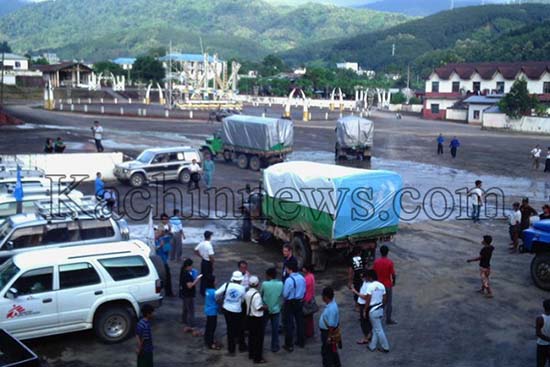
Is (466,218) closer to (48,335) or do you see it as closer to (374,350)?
(374,350)

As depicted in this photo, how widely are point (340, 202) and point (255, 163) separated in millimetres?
18423

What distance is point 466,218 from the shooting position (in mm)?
20766

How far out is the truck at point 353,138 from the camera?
35.7 meters

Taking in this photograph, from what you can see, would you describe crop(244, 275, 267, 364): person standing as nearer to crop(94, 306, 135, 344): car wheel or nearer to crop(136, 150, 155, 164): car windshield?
crop(94, 306, 135, 344): car wheel

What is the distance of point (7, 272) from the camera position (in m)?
10.0

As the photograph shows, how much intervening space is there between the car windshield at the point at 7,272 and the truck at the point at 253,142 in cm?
2062

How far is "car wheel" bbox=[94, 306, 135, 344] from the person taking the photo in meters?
10.1

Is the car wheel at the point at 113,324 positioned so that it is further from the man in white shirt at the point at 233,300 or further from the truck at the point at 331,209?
the truck at the point at 331,209

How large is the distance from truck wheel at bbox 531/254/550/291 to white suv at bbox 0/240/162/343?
27.0 ft

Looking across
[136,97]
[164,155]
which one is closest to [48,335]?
[164,155]

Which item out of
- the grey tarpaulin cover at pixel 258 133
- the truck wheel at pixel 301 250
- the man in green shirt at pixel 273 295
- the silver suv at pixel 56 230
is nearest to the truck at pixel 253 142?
the grey tarpaulin cover at pixel 258 133

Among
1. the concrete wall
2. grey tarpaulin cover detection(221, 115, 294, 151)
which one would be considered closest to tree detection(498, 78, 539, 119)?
grey tarpaulin cover detection(221, 115, 294, 151)

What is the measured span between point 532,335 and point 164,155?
61.0 feet

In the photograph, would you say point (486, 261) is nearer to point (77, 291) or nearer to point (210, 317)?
point (210, 317)
